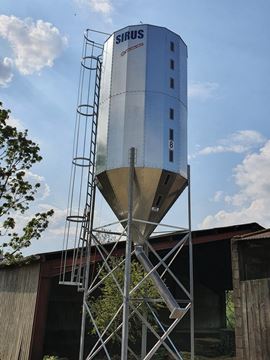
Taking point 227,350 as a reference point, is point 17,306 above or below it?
above

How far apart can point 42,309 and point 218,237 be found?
9170mm

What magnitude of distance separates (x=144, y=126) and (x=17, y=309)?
41.1 feet

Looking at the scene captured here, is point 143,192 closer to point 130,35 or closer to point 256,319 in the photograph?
point 130,35

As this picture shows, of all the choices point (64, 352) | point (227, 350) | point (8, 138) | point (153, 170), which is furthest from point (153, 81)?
point (227, 350)

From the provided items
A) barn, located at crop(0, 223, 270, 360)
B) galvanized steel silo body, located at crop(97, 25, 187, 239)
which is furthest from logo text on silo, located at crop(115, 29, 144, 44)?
barn, located at crop(0, 223, 270, 360)

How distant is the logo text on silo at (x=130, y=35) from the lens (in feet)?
36.4

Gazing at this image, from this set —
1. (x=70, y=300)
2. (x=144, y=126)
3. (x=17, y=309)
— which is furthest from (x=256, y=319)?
(x=70, y=300)

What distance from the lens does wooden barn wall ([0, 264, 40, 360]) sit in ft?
57.2

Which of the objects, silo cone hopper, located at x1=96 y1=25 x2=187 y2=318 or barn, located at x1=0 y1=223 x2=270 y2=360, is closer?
silo cone hopper, located at x1=96 y1=25 x2=187 y2=318

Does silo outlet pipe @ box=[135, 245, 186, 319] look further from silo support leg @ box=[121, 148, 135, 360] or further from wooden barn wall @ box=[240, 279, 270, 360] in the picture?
wooden barn wall @ box=[240, 279, 270, 360]

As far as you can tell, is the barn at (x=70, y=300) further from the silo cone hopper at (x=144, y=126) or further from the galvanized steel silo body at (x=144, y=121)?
the galvanized steel silo body at (x=144, y=121)

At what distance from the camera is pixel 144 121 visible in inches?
410

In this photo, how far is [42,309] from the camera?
17328mm

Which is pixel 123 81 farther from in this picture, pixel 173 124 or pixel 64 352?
pixel 64 352
